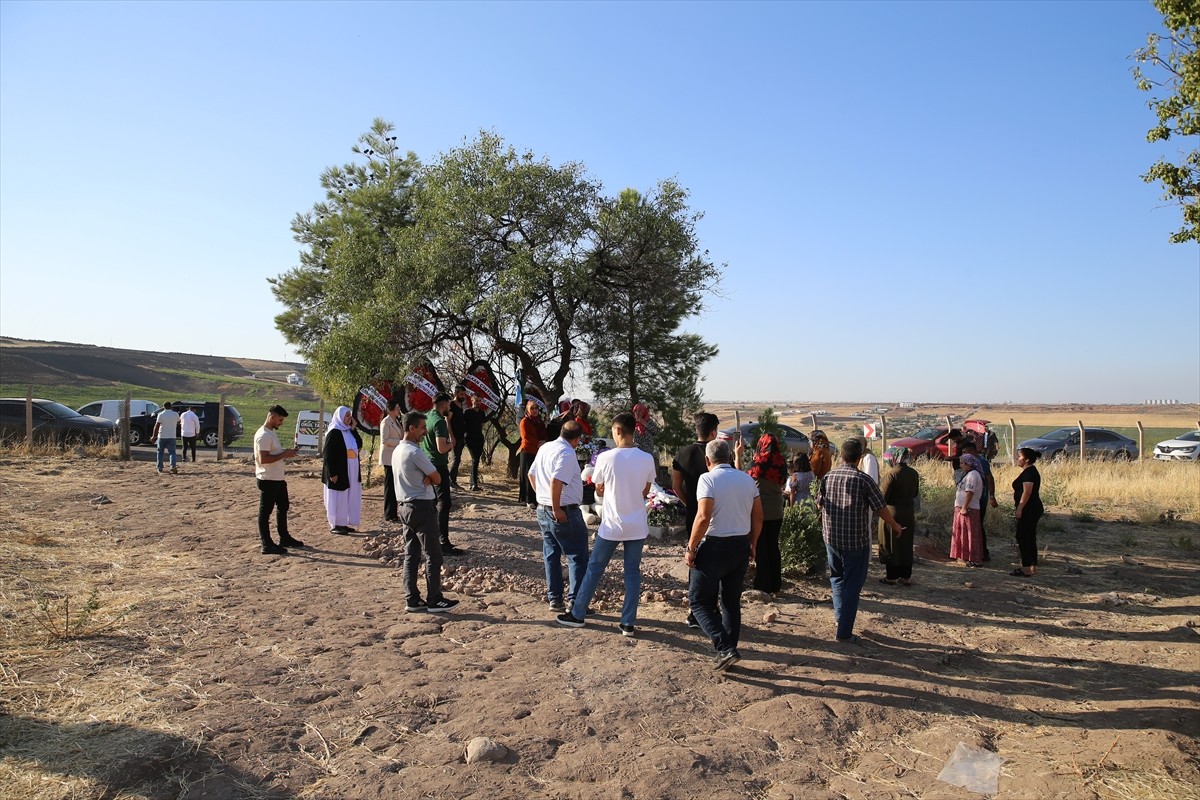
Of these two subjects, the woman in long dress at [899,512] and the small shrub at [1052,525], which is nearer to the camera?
the woman in long dress at [899,512]

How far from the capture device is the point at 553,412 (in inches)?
609

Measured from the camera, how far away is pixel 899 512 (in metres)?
8.86

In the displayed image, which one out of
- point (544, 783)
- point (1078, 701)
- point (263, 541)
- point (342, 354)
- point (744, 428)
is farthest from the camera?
point (744, 428)

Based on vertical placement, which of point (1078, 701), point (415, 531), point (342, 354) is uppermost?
point (342, 354)

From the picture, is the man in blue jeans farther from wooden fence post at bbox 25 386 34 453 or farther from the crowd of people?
wooden fence post at bbox 25 386 34 453

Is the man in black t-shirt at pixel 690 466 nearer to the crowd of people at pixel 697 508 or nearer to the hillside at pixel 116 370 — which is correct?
the crowd of people at pixel 697 508

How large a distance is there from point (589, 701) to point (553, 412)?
10.5 metres

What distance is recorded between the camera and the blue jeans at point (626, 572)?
645 centimetres

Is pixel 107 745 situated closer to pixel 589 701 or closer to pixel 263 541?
pixel 589 701

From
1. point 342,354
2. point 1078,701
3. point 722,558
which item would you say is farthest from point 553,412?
point 1078,701

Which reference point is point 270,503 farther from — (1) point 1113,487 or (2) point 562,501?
(1) point 1113,487

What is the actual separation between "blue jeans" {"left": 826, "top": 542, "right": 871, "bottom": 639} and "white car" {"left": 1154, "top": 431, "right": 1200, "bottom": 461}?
2732 cm

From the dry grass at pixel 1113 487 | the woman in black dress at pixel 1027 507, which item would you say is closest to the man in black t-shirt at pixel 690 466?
the woman in black dress at pixel 1027 507

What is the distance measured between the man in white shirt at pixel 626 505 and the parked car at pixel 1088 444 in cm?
2474
